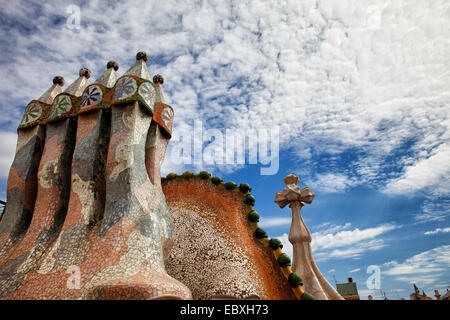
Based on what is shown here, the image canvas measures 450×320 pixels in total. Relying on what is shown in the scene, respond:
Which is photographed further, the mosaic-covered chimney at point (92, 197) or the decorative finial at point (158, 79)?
the decorative finial at point (158, 79)

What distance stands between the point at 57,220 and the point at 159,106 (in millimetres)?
4009

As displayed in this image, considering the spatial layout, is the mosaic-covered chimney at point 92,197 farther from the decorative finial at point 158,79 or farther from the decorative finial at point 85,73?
the decorative finial at point 85,73

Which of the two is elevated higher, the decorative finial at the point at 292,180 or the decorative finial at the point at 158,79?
the decorative finial at the point at 158,79

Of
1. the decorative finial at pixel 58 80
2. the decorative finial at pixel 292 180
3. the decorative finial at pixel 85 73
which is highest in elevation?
the decorative finial at pixel 85 73

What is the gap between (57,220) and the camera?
6.82 metres

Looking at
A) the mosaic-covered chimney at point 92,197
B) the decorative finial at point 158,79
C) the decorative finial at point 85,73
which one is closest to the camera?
the mosaic-covered chimney at point 92,197

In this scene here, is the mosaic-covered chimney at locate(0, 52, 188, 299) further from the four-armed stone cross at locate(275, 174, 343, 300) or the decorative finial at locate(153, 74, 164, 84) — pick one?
the four-armed stone cross at locate(275, 174, 343, 300)

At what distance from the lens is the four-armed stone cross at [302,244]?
8148 millimetres

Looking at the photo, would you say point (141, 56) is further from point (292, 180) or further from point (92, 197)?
point (292, 180)

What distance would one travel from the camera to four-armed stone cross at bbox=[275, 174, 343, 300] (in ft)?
26.7

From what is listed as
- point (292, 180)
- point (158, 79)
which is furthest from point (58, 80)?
point (292, 180)

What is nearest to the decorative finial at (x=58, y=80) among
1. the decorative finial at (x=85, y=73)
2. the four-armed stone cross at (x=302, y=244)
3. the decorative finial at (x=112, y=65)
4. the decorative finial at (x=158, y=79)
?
the decorative finial at (x=85, y=73)
